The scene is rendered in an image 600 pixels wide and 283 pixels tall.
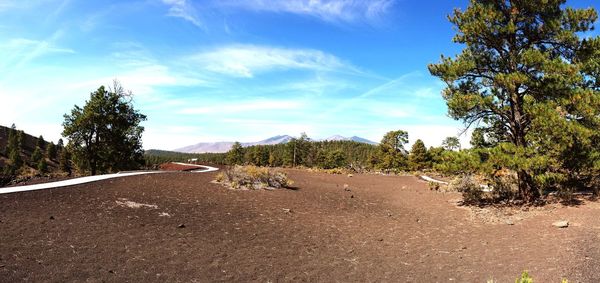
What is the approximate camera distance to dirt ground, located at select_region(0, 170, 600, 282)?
21.8 feet

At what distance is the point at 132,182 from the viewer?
47.2ft

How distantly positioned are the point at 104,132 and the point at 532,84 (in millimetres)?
30591

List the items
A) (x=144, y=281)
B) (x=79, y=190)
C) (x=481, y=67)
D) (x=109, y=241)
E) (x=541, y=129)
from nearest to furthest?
(x=144, y=281) < (x=109, y=241) < (x=79, y=190) < (x=541, y=129) < (x=481, y=67)

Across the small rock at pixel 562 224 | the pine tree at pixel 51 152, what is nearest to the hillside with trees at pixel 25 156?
the pine tree at pixel 51 152

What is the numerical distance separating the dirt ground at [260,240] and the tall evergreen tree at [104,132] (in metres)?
17.6

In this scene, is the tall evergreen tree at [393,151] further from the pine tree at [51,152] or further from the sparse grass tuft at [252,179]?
the pine tree at [51,152]

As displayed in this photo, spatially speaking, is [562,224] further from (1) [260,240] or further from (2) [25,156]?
(2) [25,156]

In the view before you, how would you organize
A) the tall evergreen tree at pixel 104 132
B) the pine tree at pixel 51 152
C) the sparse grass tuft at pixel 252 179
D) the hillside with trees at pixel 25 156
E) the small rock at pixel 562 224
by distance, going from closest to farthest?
the small rock at pixel 562 224 → the sparse grass tuft at pixel 252 179 → the tall evergreen tree at pixel 104 132 → the hillside with trees at pixel 25 156 → the pine tree at pixel 51 152

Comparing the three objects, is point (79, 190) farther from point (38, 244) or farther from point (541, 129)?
point (541, 129)

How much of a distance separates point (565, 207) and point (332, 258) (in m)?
10.3

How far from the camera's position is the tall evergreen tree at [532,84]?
12.4m

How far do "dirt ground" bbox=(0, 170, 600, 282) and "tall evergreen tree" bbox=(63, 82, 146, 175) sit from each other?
17591mm

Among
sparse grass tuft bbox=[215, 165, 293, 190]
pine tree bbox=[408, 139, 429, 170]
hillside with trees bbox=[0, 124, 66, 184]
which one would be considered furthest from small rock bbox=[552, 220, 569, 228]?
hillside with trees bbox=[0, 124, 66, 184]

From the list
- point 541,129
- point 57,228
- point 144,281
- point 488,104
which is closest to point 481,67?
point 488,104
